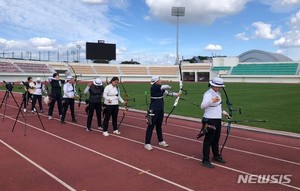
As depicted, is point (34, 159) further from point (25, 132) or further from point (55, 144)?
point (25, 132)

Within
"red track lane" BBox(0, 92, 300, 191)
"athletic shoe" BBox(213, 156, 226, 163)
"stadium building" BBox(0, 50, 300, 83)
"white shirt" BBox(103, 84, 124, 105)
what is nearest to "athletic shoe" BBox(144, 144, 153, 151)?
"red track lane" BBox(0, 92, 300, 191)

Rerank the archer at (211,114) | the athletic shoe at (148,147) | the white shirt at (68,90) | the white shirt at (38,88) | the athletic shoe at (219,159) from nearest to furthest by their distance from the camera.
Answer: the archer at (211,114) → the athletic shoe at (219,159) → the athletic shoe at (148,147) → the white shirt at (68,90) → the white shirt at (38,88)

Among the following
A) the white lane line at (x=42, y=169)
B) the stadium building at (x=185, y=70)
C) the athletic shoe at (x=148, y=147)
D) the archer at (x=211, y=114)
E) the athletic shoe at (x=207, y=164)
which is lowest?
the white lane line at (x=42, y=169)

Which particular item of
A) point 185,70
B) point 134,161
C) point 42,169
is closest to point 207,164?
point 134,161

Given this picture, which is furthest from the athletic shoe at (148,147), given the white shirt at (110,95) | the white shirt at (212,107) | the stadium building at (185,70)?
the stadium building at (185,70)

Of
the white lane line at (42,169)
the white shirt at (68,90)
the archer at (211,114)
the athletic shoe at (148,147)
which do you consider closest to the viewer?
the white lane line at (42,169)

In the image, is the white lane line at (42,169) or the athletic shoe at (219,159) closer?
the white lane line at (42,169)

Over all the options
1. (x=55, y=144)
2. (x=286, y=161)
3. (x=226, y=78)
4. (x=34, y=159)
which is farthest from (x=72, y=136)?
(x=226, y=78)

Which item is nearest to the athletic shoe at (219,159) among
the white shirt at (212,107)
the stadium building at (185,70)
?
the white shirt at (212,107)

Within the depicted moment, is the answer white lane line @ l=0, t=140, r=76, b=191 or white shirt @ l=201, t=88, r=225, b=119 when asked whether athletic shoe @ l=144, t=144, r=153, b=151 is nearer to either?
white shirt @ l=201, t=88, r=225, b=119

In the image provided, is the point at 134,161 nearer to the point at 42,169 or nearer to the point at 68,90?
the point at 42,169

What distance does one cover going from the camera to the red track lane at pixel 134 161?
234 inches

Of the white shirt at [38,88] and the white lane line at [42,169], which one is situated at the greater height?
the white shirt at [38,88]

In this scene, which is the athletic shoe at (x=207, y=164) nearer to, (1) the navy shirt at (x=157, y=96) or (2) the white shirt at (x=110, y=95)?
(1) the navy shirt at (x=157, y=96)
